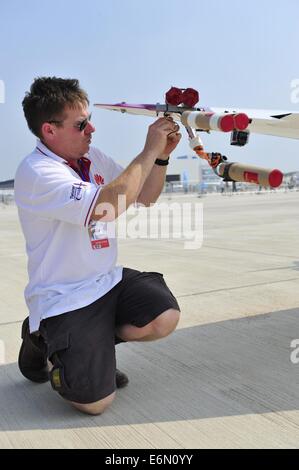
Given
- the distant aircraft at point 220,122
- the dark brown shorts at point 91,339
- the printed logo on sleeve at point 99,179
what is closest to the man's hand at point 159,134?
the distant aircraft at point 220,122

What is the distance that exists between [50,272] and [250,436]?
117 centimetres

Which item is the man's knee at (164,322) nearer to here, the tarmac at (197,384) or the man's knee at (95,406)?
the tarmac at (197,384)

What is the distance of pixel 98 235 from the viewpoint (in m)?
2.58

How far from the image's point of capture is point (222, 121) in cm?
220

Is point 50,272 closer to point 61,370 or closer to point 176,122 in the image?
point 61,370

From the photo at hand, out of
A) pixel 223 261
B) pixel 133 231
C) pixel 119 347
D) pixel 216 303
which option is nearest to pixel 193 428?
pixel 119 347

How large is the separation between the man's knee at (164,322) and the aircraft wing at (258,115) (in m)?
0.97

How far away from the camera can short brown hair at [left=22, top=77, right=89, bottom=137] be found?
243 cm

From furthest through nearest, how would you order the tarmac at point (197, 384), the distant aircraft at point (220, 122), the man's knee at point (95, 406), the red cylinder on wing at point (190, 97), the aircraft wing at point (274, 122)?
the aircraft wing at point (274, 122)
the red cylinder on wing at point (190, 97)
the man's knee at point (95, 406)
the distant aircraft at point (220, 122)
the tarmac at point (197, 384)

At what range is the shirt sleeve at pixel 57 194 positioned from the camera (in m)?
2.26

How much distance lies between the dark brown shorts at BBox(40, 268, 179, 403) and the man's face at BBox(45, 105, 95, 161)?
742 mm

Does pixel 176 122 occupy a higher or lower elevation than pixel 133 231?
higher

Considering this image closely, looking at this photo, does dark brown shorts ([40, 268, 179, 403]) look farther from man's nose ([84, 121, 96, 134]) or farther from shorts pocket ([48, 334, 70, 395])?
man's nose ([84, 121, 96, 134])
